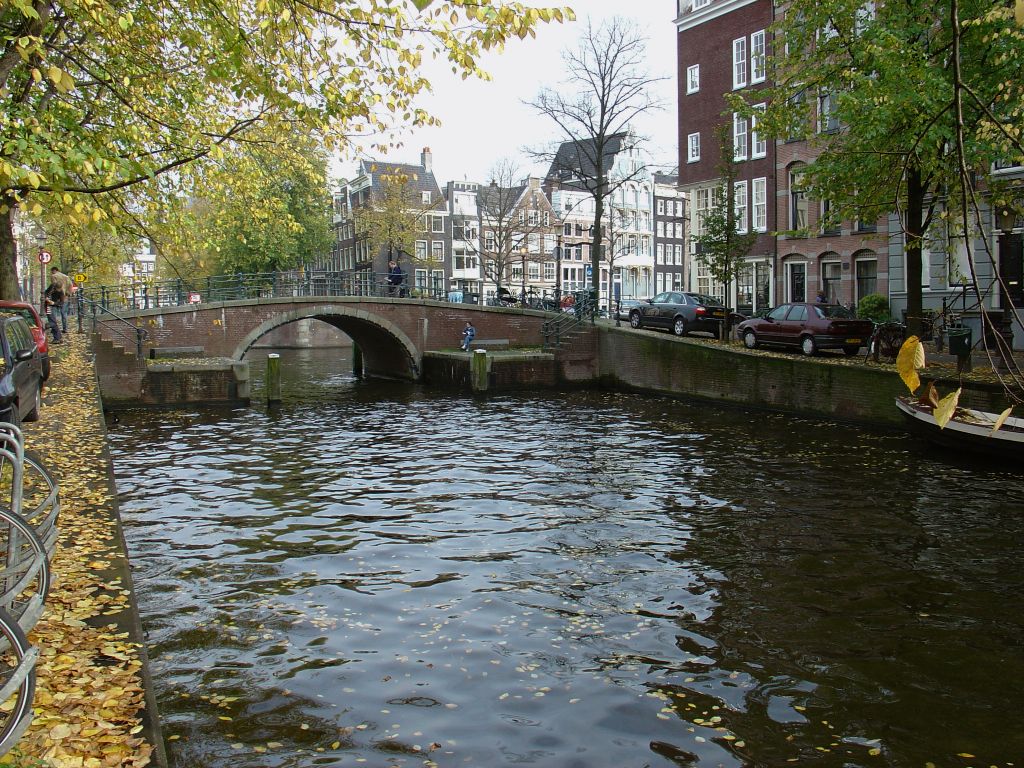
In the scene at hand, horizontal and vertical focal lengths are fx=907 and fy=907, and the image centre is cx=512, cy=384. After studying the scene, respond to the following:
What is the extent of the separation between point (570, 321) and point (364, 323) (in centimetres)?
804

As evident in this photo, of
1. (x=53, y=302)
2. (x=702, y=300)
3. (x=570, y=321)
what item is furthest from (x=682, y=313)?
(x=53, y=302)

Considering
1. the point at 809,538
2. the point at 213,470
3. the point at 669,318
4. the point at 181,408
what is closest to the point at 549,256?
the point at 669,318

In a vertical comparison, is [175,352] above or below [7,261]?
below

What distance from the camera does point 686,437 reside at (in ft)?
64.2

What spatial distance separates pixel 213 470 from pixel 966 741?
42.4 feet

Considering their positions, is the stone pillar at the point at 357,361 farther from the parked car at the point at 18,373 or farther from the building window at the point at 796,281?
the parked car at the point at 18,373

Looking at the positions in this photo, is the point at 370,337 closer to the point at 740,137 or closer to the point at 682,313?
the point at 682,313

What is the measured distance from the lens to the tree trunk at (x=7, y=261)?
19422mm

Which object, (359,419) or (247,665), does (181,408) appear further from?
(247,665)

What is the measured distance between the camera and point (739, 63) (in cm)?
3750

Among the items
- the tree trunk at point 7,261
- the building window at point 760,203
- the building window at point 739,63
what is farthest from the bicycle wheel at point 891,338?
the tree trunk at point 7,261

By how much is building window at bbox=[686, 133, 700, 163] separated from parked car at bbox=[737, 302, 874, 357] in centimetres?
1648

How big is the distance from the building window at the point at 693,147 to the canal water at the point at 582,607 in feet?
84.4

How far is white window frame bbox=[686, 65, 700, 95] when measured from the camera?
4000cm
